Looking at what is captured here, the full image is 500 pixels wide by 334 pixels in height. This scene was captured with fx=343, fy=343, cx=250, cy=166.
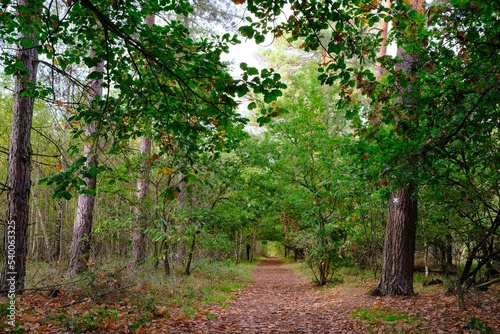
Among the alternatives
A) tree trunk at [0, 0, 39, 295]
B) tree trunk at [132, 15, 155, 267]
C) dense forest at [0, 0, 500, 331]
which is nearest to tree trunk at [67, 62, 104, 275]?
dense forest at [0, 0, 500, 331]

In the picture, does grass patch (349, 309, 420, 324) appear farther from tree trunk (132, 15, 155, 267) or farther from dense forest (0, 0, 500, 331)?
tree trunk (132, 15, 155, 267)

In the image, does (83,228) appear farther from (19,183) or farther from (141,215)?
(19,183)

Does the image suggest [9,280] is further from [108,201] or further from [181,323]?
[108,201]

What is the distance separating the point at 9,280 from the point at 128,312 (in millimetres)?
2175

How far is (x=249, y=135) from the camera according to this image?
36.6ft

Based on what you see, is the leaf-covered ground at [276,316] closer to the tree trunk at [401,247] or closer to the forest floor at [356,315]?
the forest floor at [356,315]

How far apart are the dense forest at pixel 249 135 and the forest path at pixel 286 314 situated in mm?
1519

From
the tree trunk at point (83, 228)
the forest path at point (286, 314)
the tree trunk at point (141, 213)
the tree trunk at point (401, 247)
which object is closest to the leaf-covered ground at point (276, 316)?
the forest path at point (286, 314)

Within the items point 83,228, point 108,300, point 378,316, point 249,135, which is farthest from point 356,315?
point 83,228

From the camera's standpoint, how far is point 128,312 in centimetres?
646

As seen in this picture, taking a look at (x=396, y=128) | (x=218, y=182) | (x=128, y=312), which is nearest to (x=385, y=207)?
(x=218, y=182)

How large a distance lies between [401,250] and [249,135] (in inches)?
219

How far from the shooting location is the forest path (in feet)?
21.5

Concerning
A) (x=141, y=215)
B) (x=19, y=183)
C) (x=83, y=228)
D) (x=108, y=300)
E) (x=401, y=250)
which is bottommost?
(x=108, y=300)
